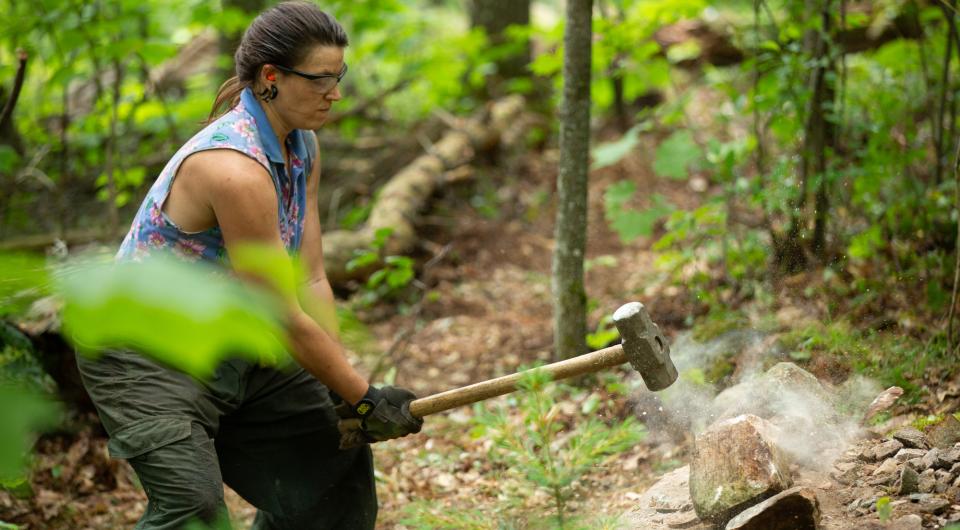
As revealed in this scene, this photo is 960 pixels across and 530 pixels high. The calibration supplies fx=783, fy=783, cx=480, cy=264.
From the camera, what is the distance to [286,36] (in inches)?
102

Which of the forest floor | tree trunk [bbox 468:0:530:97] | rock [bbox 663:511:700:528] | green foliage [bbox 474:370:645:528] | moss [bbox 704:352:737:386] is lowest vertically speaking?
the forest floor

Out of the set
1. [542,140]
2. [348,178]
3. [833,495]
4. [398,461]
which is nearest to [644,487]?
[833,495]

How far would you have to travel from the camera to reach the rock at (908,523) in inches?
84.0

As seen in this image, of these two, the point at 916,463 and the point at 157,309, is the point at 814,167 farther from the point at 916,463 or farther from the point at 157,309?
the point at 157,309

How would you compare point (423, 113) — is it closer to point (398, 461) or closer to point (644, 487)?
point (398, 461)

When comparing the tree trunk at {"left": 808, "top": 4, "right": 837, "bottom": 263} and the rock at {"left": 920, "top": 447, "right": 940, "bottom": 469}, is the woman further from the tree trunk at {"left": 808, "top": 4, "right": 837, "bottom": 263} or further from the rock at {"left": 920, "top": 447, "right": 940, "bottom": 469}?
the tree trunk at {"left": 808, "top": 4, "right": 837, "bottom": 263}

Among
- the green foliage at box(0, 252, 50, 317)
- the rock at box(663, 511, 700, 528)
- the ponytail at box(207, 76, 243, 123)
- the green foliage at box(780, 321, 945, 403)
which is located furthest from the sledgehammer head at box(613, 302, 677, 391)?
the green foliage at box(0, 252, 50, 317)

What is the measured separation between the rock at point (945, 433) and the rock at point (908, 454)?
68 millimetres

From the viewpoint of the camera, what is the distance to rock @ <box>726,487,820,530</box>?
2291 millimetres

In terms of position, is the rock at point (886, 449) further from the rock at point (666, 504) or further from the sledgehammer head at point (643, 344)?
the sledgehammer head at point (643, 344)

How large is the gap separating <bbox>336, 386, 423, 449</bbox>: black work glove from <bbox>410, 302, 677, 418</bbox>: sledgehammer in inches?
7.3

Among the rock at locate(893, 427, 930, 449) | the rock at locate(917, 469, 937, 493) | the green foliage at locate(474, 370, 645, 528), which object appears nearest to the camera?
the green foliage at locate(474, 370, 645, 528)

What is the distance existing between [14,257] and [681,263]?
12.9 ft

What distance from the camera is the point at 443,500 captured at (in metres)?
3.54
